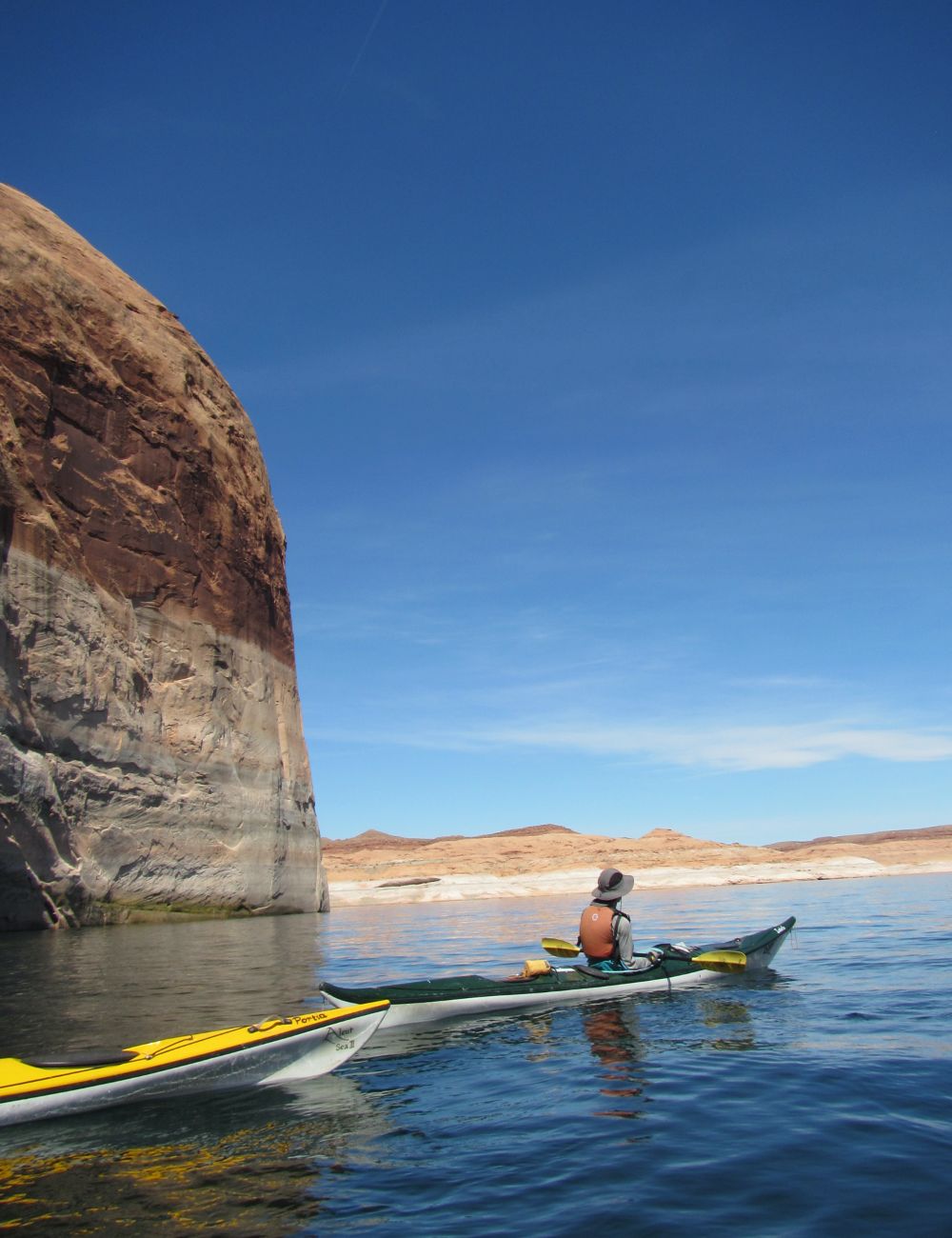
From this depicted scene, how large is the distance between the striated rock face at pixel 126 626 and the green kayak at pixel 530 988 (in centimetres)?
1490

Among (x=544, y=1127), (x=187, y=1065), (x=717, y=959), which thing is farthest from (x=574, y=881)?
(x=544, y=1127)

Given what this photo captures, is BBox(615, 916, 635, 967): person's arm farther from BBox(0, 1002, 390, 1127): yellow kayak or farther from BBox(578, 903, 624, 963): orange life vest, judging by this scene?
BBox(0, 1002, 390, 1127): yellow kayak

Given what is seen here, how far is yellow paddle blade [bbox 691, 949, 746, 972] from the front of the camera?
12203 mm

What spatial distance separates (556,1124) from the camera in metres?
6.38

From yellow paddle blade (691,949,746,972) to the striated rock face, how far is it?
16.8 meters

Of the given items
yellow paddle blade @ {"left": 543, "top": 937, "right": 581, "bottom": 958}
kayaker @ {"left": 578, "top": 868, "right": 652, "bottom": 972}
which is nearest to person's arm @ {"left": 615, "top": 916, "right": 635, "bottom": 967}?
kayaker @ {"left": 578, "top": 868, "right": 652, "bottom": 972}

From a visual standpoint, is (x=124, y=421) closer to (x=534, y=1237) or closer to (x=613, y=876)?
(x=613, y=876)

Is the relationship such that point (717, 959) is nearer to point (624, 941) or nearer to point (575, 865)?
point (624, 941)

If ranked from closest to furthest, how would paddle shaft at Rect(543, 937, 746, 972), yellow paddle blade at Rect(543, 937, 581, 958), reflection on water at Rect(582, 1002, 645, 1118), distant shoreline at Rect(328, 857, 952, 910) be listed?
reflection on water at Rect(582, 1002, 645, 1118)
paddle shaft at Rect(543, 937, 746, 972)
yellow paddle blade at Rect(543, 937, 581, 958)
distant shoreline at Rect(328, 857, 952, 910)

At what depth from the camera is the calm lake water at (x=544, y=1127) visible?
482cm

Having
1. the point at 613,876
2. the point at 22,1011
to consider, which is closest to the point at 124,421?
the point at 22,1011

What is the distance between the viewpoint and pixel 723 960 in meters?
12.2

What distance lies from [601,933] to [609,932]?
115 millimetres

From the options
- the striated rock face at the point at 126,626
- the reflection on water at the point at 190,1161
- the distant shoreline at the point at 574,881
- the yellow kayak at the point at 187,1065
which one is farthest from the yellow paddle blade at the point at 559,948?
the distant shoreline at the point at 574,881
